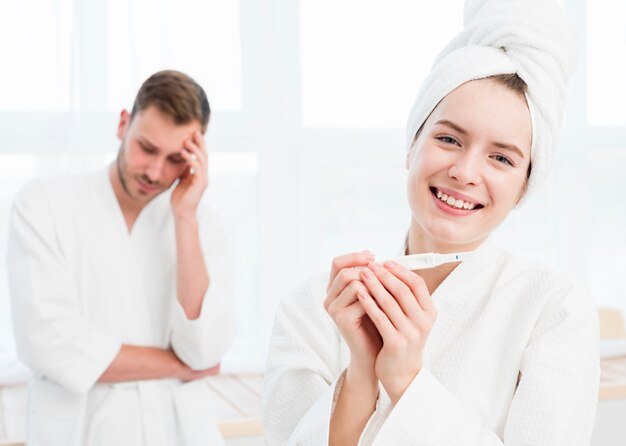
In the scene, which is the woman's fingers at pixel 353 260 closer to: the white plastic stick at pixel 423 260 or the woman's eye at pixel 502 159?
the white plastic stick at pixel 423 260

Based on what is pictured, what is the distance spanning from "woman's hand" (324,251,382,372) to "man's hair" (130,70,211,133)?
1.01 m

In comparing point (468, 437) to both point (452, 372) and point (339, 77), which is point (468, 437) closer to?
point (452, 372)

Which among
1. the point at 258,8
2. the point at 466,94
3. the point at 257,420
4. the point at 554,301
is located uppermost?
the point at 258,8

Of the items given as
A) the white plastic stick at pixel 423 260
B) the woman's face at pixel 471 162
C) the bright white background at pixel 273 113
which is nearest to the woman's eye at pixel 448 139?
the woman's face at pixel 471 162

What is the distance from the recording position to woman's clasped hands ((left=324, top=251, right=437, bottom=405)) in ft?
3.63

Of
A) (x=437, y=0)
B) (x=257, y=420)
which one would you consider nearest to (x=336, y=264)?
(x=257, y=420)

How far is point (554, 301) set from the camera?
49.9 inches

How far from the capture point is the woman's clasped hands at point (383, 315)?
1.11 m

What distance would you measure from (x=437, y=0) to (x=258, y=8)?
2.38 ft

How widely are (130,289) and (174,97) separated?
1.61ft

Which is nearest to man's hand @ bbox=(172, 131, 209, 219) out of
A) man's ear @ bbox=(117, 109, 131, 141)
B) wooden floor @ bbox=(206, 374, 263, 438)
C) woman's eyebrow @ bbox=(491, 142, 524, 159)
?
man's ear @ bbox=(117, 109, 131, 141)

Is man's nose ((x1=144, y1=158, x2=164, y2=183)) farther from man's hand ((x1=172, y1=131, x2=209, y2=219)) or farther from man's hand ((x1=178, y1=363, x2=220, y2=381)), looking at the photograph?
man's hand ((x1=178, y1=363, x2=220, y2=381))

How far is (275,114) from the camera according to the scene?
3111 millimetres

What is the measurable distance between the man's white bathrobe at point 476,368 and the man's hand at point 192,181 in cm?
74
